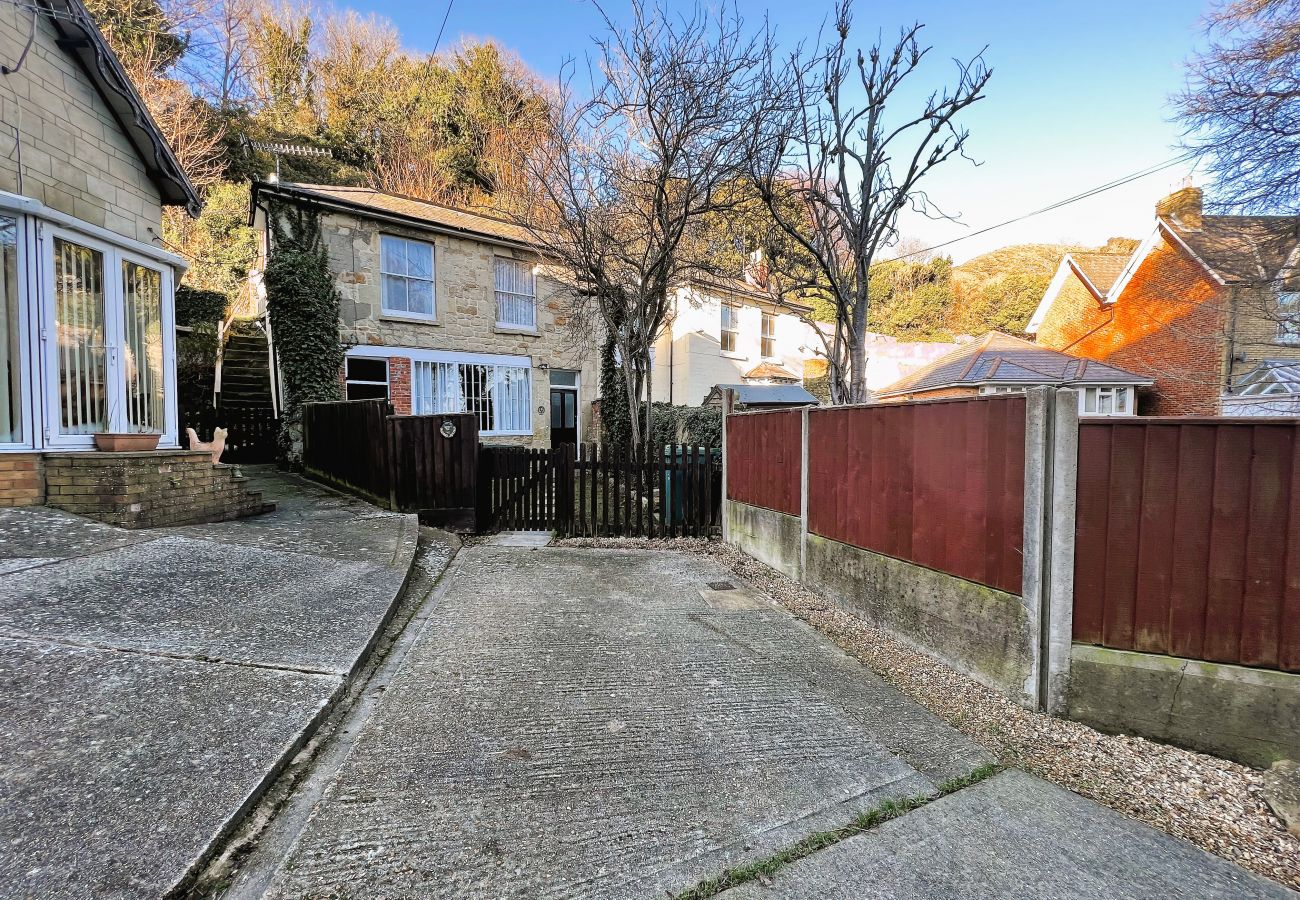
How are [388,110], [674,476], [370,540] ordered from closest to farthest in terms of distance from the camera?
[370,540] < [674,476] < [388,110]

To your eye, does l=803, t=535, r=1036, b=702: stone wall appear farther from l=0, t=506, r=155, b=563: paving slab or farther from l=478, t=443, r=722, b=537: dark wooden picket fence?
l=0, t=506, r=155, b=563: paving slab

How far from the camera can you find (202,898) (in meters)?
1.72

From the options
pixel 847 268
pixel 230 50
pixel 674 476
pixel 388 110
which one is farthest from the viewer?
pixel 388 110

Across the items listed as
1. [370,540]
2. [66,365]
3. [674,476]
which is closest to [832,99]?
[674,476]

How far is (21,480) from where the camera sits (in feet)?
16.4

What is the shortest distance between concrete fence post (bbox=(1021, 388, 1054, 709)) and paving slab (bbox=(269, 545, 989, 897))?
679 millimetres

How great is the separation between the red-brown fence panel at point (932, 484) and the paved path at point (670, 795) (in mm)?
967

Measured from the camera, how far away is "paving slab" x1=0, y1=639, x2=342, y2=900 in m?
1.74

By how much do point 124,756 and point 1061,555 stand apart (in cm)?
434

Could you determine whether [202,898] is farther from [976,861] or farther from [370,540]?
[370,540]

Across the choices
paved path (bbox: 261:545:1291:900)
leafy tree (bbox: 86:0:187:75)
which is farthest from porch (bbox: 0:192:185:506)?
leafy tree (bbox: 86:0:187:75)

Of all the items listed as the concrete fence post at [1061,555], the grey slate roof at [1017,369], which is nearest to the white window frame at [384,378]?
the concrete fence post at [1061,555]

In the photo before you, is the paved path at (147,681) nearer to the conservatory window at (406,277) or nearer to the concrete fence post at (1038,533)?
the concrete fence post at (1038,533)

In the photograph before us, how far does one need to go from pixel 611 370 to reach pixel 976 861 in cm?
1516
